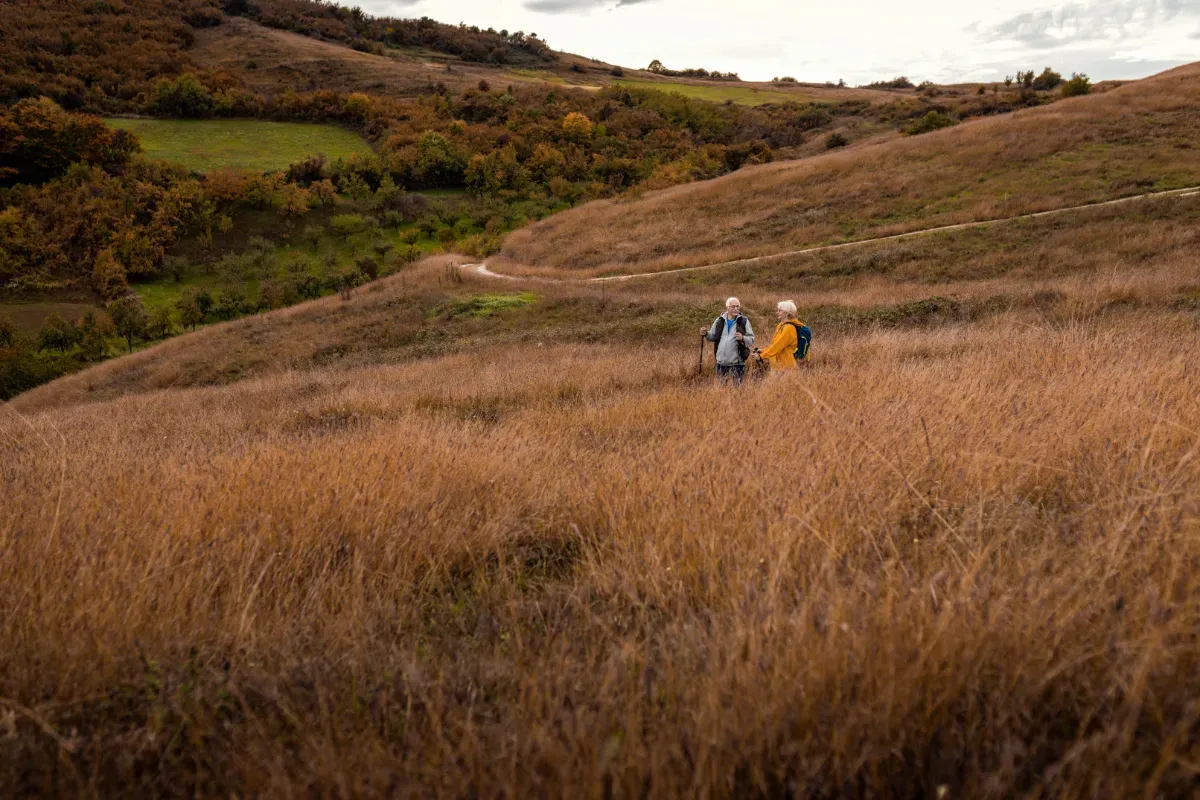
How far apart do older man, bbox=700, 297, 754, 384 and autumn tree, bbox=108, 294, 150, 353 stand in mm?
44280

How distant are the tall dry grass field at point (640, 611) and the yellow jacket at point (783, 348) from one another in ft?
11.2

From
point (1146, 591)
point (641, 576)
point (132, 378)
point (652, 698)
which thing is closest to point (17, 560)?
point (641, 576)

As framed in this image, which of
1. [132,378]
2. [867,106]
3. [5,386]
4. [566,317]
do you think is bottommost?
[5,386]

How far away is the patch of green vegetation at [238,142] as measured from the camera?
212ft

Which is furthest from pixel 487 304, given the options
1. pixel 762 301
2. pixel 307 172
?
pixel 307 172

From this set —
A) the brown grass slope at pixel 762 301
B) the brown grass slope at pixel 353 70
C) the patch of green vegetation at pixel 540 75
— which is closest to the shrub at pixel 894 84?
the brown grass slope at pixel 353 70

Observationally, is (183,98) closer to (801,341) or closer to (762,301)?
(762,301)

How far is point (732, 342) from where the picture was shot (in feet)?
27.4

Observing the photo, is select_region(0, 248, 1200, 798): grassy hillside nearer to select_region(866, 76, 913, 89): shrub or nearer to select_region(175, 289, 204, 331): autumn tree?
select_region(175, 289, 204, 331): autumn tree

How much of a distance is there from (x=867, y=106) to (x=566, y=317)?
66.8 meters

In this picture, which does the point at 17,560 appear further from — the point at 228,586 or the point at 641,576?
the point at 641,576

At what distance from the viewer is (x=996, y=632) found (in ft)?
4.94

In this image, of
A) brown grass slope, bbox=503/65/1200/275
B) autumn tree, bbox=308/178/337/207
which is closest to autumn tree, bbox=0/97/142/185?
autumn tree, bbox=308/178/337/207

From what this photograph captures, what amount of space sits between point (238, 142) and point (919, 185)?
73129 millimetres
